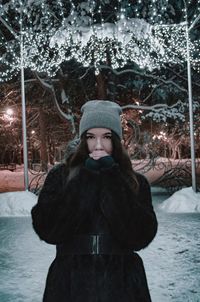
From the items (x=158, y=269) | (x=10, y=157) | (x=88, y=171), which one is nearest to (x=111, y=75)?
(x=158, y=269)

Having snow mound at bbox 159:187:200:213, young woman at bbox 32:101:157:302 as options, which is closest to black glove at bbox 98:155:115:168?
young woman at bbox 32:101:157:302

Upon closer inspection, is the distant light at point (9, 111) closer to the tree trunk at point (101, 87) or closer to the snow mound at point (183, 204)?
the tree trunk at point (101, 87)

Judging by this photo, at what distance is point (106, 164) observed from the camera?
1989 mm

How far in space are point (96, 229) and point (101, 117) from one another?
20.5 inches

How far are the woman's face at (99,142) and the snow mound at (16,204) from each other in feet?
29.5

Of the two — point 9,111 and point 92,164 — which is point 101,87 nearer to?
point 9,111

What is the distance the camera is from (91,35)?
14.0 m

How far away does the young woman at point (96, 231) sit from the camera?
192 cm

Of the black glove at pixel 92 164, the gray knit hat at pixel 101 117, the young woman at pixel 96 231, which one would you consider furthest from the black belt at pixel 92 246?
the gray knit hat at pixel 101 117

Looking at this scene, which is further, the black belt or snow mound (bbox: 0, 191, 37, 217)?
snow mound (bbox: 0, 191, 37, 217)

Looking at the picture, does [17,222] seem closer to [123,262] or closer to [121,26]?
[121,26]

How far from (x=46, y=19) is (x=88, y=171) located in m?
14.2

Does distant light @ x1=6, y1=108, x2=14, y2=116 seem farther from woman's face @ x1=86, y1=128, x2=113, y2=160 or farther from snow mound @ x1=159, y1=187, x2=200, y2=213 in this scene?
woman's face @ x1=86, y1=128, x2=113, y2=160

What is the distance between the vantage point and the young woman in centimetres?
192
